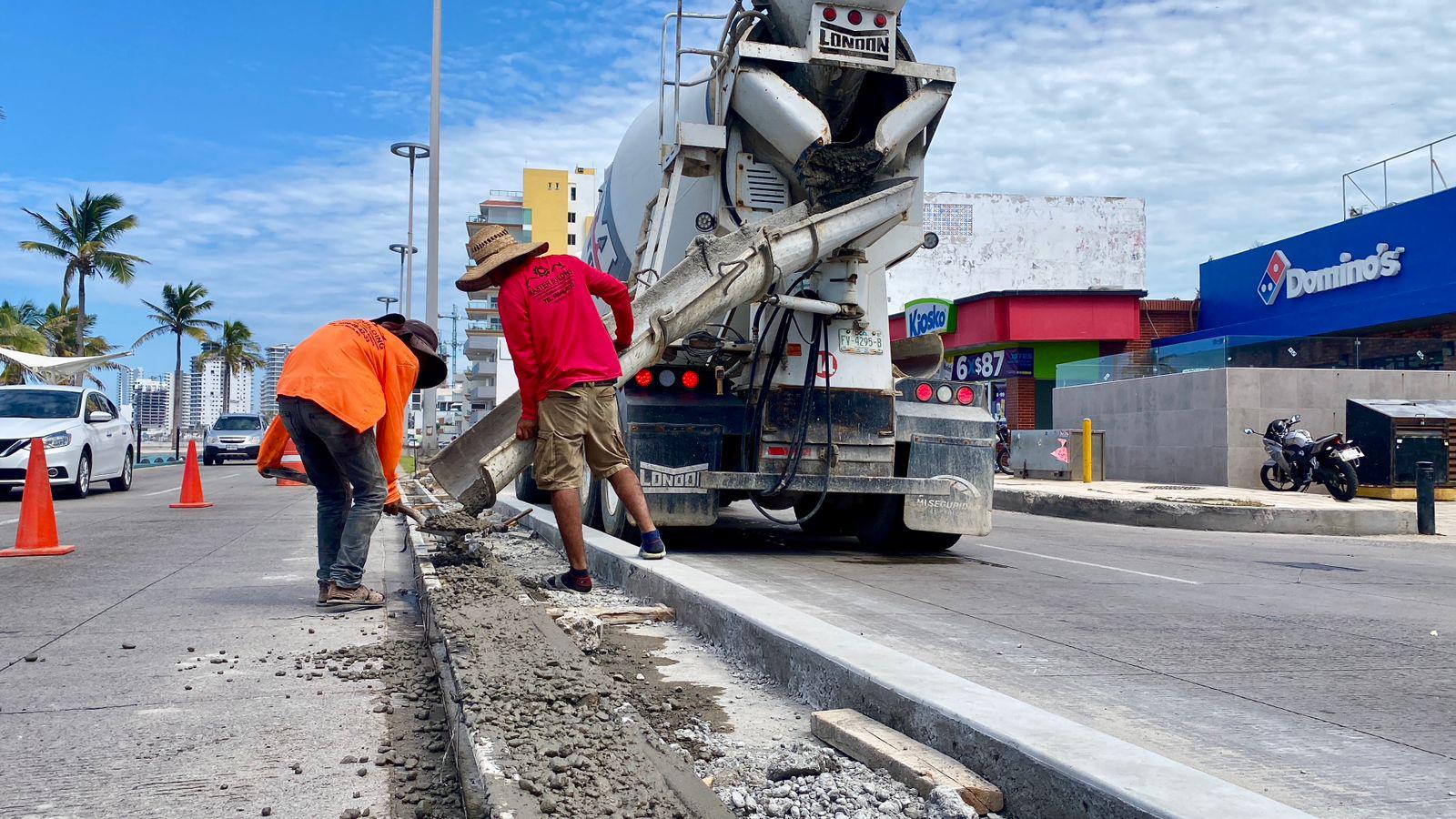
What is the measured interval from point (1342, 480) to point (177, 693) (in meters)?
14.3

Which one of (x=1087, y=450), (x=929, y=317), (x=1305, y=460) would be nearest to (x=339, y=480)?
(x=1305, y=460)

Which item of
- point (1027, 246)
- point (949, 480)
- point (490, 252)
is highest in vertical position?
point (1027, 246)

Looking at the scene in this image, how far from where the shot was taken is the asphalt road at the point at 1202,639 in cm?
306

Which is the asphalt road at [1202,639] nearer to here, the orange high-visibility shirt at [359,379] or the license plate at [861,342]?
the license plate at [861,342]

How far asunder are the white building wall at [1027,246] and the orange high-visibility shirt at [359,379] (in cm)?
3166

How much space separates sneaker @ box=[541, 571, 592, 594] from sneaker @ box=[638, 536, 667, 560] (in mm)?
399

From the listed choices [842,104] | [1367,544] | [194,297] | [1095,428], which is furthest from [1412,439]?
[194,297]

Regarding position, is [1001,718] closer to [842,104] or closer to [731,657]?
[731,657]

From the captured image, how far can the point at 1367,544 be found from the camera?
11.1 m

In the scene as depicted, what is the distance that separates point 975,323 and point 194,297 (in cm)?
4558

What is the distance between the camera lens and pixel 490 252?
18.9ft

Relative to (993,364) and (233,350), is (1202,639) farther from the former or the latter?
(233,350)

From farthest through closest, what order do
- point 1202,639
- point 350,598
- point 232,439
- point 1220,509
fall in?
point 232,439
point 1220,509
point 350,598
point 1202,639

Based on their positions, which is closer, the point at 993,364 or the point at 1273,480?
the point at 1273,480
